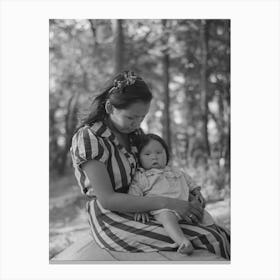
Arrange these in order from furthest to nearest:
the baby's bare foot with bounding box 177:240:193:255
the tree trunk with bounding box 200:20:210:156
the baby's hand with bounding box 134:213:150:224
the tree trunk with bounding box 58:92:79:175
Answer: the tree trunk with bounding box 58:92:79:175
the tree trunk with bounding box 200:20:210:156
the baby's hand with bounding box 134:213:150:224
the baby's bare foot with bounding box 177:240:193:255

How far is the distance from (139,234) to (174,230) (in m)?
0.16

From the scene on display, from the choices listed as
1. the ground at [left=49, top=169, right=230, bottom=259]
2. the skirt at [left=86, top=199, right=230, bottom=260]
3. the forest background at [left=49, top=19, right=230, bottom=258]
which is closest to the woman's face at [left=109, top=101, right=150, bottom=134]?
the skirt at [left=86, top=199, right=230, bottom=260]

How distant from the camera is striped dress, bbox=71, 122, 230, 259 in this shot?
1.96m

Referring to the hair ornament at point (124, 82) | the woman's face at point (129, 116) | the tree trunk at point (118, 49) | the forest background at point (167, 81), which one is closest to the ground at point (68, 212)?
the forest background at point (167, 81)

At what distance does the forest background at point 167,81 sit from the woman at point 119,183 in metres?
1.32

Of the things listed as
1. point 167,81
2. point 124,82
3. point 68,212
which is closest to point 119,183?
point 124,82

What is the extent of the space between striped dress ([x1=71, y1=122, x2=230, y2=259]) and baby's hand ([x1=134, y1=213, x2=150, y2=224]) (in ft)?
0.06

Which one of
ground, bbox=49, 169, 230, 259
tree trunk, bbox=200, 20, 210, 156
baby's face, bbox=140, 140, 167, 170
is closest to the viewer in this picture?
baby's face, bbox=140, 140, 167, 170

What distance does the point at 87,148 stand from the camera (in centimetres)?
194

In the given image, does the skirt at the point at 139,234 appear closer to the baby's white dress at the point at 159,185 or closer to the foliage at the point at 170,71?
the baby's white dress at the point at 159,185

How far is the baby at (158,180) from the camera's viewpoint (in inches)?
77.8

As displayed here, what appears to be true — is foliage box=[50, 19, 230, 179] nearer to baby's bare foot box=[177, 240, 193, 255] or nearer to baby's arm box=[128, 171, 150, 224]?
baby's arm box=[128, 171, 150, 224]
